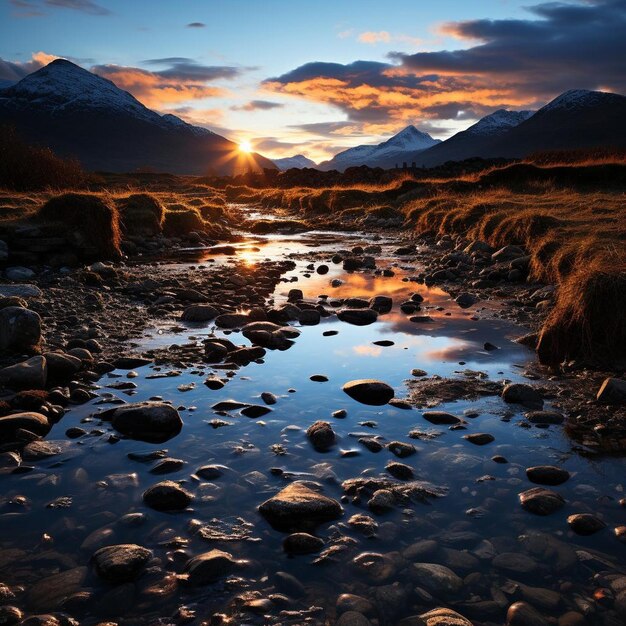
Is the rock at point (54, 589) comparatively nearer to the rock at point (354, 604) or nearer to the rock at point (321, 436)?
the rock at point (354, 604)

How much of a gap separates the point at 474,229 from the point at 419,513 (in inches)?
590

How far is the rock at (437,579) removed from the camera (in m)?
3.18

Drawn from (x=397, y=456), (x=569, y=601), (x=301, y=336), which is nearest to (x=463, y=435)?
(x=397, y=456)

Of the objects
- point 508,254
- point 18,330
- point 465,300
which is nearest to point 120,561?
point 18,330

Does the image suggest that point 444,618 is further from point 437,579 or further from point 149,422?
point 149,422

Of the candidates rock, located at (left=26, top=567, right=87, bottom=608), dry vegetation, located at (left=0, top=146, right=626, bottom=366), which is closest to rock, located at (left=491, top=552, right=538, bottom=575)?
rock, located at (left=26, top=567, right=87, bottom=608)

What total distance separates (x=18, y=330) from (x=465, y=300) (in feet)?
26.6

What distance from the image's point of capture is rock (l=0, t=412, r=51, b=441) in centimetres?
499

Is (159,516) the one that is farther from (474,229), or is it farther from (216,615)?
(474,229)

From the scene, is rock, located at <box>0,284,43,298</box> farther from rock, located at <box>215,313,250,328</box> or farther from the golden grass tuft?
the golden grass tuft

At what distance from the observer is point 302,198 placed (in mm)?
40750

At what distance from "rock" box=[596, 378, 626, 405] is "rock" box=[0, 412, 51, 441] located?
5855 mm

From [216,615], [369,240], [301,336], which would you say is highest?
[369,240]

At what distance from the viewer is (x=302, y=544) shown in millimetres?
3562
